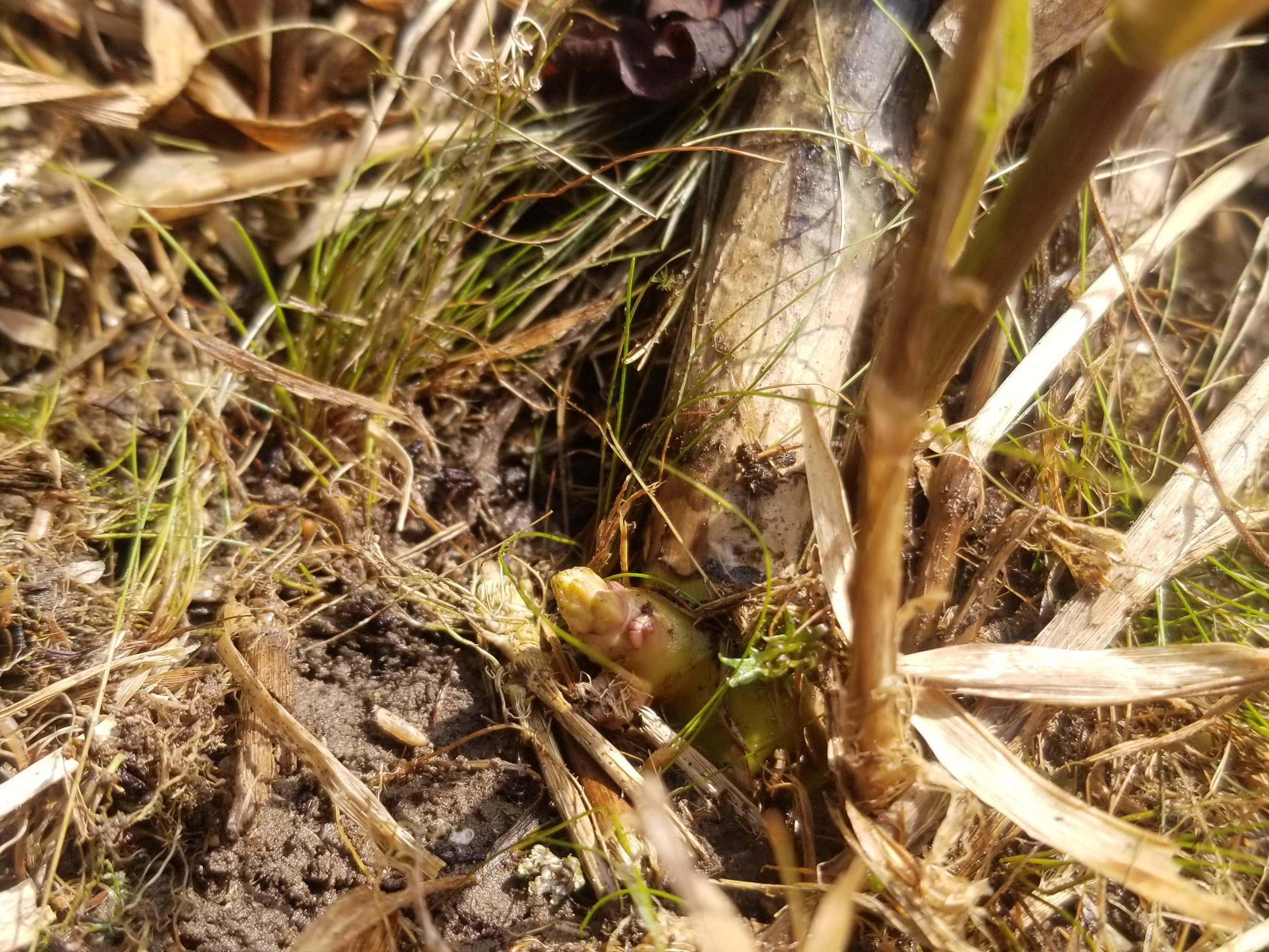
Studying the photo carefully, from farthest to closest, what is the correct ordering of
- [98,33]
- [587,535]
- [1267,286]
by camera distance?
[1267,286], [587,535], [98,33]

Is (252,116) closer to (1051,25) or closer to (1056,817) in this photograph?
(1051,25)

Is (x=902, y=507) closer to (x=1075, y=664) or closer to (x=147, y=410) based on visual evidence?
(x=1075, y=664)

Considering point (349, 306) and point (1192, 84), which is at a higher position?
point (1192, 84)

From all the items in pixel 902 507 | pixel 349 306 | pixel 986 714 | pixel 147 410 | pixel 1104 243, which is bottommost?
pixel 147 410

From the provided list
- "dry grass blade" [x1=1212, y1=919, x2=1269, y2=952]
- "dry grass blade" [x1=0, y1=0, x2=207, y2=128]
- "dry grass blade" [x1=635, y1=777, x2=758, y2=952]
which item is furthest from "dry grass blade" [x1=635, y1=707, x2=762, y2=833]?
"dry grass blade" [x1=0, y1=0, x2=207, y2=128]

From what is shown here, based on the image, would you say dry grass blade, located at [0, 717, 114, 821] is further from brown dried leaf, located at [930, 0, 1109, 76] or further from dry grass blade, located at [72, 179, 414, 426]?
brown dried leaf, located at [930, 0, 1109, 76]

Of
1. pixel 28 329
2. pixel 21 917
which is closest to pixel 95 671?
pixel 21 917

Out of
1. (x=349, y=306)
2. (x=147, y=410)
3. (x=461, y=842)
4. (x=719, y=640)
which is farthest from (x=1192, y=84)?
(x=147, y=410)
